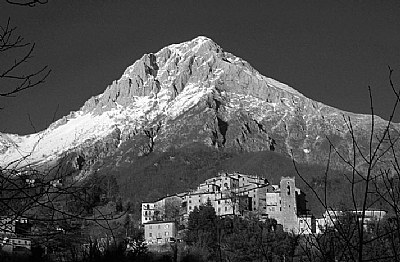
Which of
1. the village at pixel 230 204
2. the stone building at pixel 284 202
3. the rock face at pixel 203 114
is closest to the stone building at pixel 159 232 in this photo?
the village at pixel 230 204

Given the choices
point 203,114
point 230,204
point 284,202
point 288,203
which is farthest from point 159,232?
point 203,114

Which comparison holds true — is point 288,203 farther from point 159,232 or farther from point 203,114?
point 203,114

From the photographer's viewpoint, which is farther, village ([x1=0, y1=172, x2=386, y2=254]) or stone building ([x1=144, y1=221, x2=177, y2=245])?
village ([x1=0, y1=172, x2=386, y2=254])

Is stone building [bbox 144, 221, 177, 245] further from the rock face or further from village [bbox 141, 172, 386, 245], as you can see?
the rock face

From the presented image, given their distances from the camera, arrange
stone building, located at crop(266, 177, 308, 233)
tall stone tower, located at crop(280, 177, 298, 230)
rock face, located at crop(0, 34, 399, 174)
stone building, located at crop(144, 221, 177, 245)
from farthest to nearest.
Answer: rock face, located at crop(0, 34, 399, 174) → stone building, located at crop(266, 177, 308, 233) → tall stone tower, located at crop(280, 177, 298, 230) → stone building, located at crop(144, 221, 177, 245)

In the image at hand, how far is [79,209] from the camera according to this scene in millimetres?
5367

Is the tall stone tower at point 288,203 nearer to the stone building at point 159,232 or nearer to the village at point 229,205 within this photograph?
the village at point 229,205

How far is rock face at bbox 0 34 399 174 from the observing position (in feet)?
447

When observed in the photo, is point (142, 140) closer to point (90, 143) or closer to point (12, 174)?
point (90, 143)

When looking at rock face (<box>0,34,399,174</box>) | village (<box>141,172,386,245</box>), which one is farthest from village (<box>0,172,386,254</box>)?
rock face (<box>0,34,399,174</box>)

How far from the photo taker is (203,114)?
472 feet

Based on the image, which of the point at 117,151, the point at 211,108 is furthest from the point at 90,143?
the point at 211,108

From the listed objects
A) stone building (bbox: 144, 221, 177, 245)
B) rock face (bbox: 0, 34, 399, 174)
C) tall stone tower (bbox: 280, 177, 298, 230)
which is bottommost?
stone building (bbox: 144, 221, 177, 245)

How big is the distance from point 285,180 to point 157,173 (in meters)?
49.6
